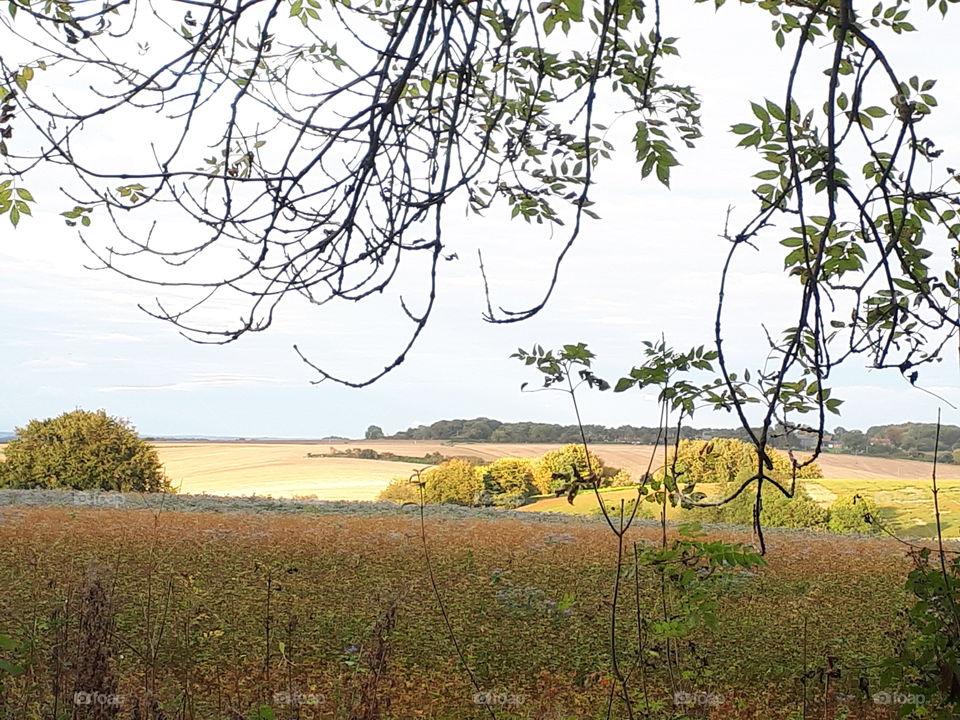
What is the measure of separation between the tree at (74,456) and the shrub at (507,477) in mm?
6469

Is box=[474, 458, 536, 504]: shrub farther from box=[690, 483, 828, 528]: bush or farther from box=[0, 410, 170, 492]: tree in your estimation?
box=[0, 410, 170, 492]: tree

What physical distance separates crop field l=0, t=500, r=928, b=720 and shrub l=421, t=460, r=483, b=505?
9.25 metres

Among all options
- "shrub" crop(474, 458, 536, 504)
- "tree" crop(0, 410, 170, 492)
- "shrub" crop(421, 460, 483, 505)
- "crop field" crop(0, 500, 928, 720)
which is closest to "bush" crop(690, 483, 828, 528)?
"shrub" crop(474, 458, 536, 504)

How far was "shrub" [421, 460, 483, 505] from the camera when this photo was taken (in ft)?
60.4

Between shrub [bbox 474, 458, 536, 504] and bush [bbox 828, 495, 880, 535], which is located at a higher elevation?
shrub [bbox 474, 458, 536, 504]

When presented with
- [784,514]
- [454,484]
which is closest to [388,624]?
[784,514]

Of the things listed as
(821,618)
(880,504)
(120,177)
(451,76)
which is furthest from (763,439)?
(880,504)

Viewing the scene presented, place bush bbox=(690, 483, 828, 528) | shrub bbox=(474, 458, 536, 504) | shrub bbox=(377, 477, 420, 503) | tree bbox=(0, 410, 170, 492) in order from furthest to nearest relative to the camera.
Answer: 1. shrub bbox=(474, 458, 536, 504)
2. shrub bbox=(377, 477, 420, 503)
3. tree bbox=(0, 410, 170, 492)
4. bush bbox=(690, 483, 828, 528)

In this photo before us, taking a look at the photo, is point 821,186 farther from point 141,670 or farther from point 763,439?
point 141,670

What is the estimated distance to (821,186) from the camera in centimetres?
227

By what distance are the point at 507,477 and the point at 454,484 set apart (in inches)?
46.8

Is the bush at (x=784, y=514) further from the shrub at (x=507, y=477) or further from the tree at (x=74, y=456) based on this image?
the tree at (x=74, y=456)

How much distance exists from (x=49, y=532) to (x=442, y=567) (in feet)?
12.0

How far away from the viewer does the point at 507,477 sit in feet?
62.2
